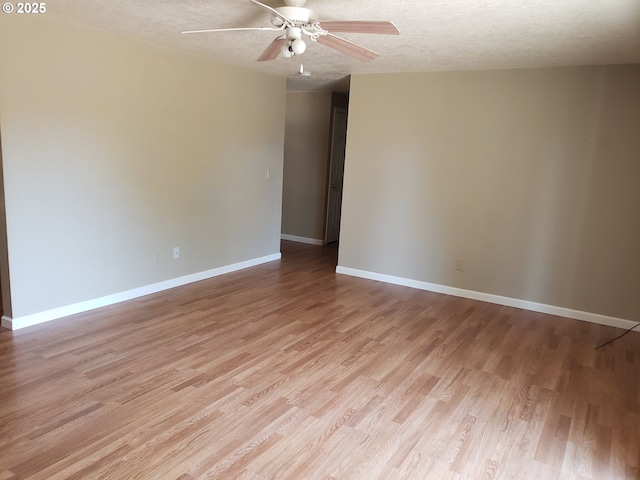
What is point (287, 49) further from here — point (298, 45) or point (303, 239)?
point (303, 239)

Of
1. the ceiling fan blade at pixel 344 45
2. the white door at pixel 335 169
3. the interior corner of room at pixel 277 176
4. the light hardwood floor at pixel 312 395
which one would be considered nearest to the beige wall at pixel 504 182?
the interior corner of room at pixel 277 176

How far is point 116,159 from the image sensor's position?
3.96m

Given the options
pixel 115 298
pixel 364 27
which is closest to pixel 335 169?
pixel 115 298

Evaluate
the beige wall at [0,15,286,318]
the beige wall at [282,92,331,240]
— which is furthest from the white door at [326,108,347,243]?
the beige wall at [0,15,286,318]

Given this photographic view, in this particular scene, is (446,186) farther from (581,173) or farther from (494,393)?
(494,393)

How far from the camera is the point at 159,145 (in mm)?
4336

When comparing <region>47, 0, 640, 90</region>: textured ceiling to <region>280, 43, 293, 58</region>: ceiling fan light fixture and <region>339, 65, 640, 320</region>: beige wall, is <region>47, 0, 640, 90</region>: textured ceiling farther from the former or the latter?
<region>339, 65, 640, 320</region>: beige wall

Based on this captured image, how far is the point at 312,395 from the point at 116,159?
2.68 m

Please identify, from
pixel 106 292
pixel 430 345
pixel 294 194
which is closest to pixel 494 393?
pixel 430 345

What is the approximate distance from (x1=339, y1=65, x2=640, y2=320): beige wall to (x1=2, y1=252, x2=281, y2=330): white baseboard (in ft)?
4.91

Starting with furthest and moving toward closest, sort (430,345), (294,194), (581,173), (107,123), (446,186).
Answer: (294,194), (446,186), (581,173), (107,123), (430,345)

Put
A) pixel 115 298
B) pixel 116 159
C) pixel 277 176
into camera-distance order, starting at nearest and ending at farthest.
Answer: pixel 116 159, pixel 115 298, pixel 277 176

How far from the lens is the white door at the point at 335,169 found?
6.94 meters

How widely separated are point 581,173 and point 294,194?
4.22 m
